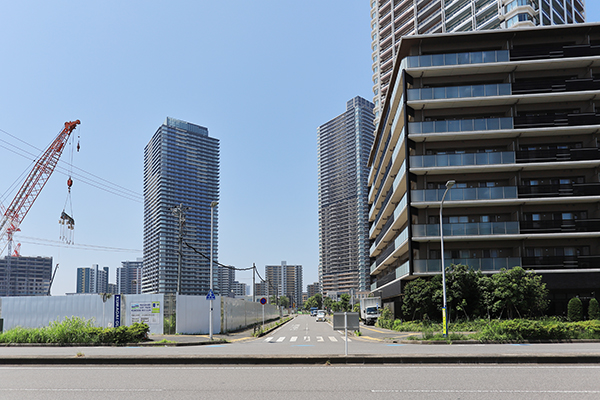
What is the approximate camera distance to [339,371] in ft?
40.1

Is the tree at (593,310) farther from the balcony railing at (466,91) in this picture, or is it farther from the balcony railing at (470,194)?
the balcony railing at (466,91)

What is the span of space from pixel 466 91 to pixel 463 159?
5840mm

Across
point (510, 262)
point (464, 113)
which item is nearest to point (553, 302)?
point (510, 262)

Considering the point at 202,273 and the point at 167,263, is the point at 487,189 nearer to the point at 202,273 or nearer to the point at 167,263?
the point at 167,263

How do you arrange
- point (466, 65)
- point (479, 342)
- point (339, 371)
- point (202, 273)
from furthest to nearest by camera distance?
point (202, 273)
point (466, 65)
point (479, 342)
point (339, 371)

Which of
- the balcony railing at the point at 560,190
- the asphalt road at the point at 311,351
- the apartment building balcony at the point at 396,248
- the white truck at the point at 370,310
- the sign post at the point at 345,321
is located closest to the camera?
the asphalt road at the point at 311,351

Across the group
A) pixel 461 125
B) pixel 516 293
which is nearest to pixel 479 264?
pixel 516 293

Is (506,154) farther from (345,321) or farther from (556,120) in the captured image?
(345,321)

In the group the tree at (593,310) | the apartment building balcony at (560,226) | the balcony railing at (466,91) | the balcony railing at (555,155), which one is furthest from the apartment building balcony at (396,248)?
the tree at (593,310)

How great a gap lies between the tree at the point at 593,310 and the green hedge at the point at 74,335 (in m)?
31.0

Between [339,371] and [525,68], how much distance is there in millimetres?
36945

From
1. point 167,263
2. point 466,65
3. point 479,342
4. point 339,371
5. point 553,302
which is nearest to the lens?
point 339,371

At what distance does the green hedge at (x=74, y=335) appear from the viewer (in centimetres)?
2350

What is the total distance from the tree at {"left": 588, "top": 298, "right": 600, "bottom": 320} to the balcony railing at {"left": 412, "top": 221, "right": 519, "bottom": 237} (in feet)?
23.2
